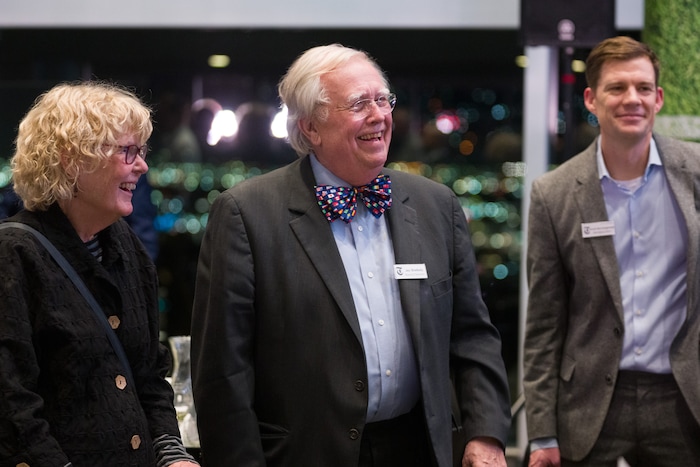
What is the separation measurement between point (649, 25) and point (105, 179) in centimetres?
335

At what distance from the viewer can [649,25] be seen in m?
5.09

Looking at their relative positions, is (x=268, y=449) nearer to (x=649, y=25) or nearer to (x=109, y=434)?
(x=109, y=434)

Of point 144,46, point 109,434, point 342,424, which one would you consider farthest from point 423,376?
point 144,46

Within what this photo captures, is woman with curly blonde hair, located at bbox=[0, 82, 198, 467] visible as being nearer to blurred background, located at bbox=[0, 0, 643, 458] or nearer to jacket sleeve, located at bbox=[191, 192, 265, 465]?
jacket sleeve, located at bbox=[191, 192, 265, 465]

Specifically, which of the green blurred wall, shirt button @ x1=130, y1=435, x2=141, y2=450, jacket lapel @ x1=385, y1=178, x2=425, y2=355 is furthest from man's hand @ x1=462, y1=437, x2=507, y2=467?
the green blurred wall

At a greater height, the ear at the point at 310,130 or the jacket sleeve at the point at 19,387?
the ear at the point at 310,130

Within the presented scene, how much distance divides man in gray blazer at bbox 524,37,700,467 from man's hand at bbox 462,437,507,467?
75 cm

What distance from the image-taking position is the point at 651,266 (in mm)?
3461

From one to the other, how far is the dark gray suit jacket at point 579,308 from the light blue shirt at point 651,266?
0.14 feet

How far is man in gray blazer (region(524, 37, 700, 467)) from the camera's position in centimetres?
339

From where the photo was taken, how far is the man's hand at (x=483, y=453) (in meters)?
2.79

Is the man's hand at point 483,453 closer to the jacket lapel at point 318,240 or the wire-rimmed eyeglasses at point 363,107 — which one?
the jacket lapel at point 318,240

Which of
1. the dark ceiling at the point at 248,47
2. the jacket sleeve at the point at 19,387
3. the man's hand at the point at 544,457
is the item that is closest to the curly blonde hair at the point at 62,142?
the jacket sleeve at the point at 19,387

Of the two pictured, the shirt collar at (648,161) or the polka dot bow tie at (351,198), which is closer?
the polka dot bow tie at (351,198)
